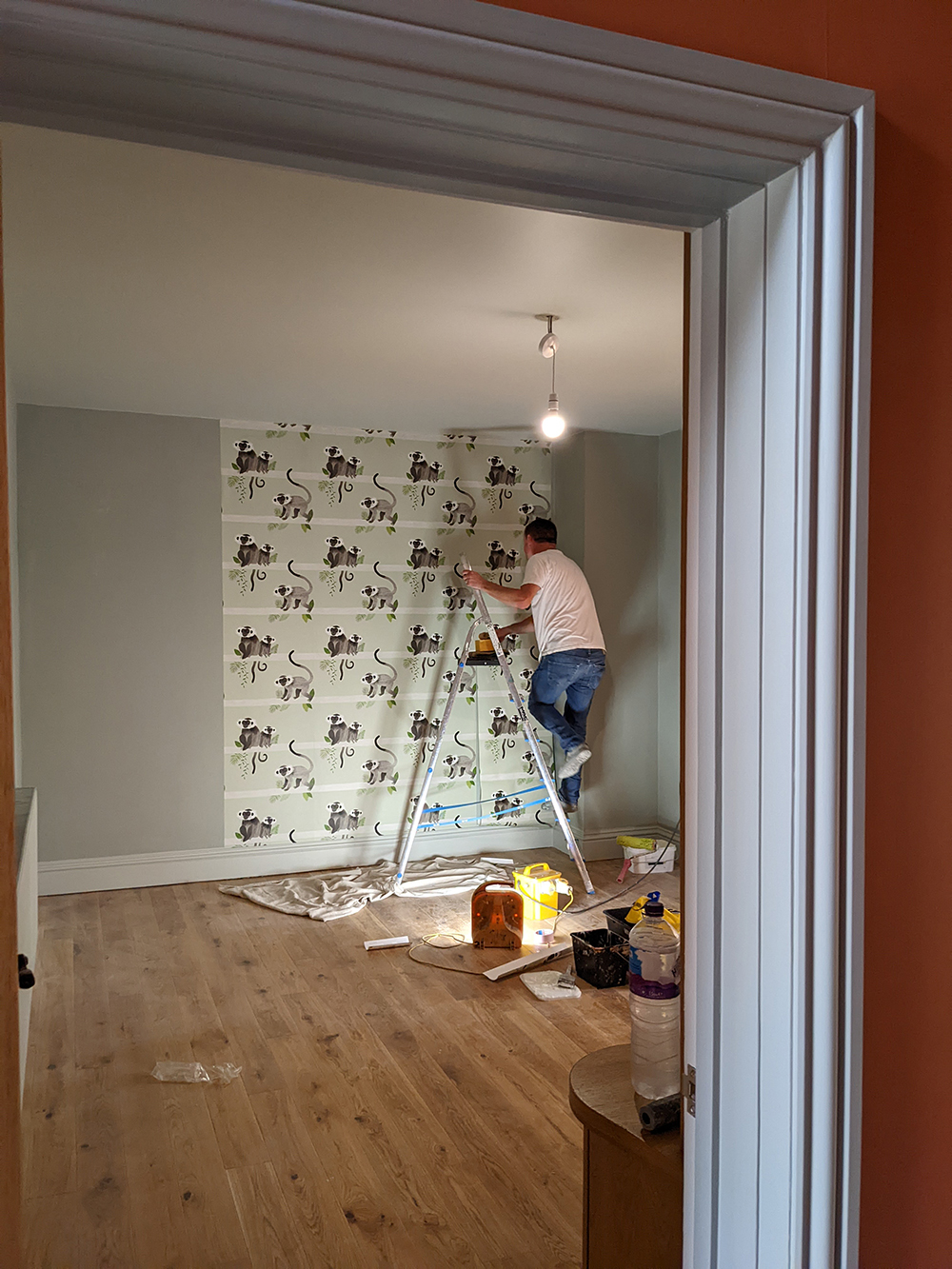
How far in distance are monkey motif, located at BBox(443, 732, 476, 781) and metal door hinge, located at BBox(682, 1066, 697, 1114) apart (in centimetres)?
453

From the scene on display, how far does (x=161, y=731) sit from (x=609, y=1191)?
12.8 ft

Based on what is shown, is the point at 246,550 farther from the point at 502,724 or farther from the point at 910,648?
the point at 910,648

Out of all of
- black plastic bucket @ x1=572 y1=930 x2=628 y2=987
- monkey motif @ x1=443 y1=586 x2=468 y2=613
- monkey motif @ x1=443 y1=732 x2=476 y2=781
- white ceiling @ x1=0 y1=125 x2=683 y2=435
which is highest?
white ceiling @ x1=0 y1=125 x2=683 y2=435

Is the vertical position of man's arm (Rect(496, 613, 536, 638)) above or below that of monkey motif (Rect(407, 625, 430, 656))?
above

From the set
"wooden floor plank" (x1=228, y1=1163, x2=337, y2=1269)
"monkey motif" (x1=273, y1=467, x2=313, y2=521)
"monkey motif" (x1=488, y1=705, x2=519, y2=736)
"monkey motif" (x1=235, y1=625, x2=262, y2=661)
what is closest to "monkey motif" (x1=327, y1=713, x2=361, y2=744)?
"monkey motif" (x1=235, y1=625, x2=262, y2=661)

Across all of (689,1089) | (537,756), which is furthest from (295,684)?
(689,1089)

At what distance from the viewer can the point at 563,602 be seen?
203 inches

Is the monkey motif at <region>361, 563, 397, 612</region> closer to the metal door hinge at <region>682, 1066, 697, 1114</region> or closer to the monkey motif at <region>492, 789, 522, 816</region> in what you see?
the monkey motif at <region>492, 789, 522, 816</region>

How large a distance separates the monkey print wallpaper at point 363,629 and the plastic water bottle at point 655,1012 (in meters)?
3.84

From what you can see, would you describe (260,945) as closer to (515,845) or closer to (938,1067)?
(515,845)

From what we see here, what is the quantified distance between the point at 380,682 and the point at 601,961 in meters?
2.31

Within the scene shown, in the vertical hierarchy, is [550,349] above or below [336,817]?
above

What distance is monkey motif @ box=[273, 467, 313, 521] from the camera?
17.2ft

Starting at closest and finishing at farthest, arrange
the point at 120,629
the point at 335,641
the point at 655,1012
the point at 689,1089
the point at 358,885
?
the point at 689,1089, the point at 655,1012, the point at 120,629, the point at 358,885, the point at 335,641
